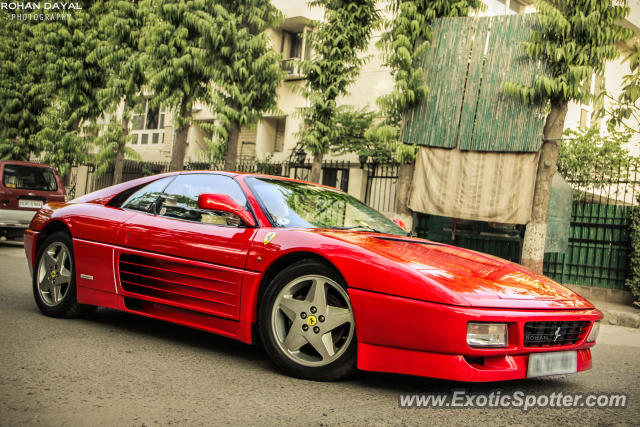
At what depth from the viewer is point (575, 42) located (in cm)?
1005

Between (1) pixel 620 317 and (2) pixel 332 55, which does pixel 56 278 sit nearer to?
(2) pixel 332 55

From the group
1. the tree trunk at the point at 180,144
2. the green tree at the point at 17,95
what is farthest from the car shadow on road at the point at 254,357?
the green tree at the point at 17,95

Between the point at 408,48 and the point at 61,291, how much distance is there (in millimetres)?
8405

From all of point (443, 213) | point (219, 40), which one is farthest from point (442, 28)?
point (219, 40)

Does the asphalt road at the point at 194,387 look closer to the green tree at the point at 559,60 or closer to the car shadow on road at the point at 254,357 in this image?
the car shadow on road at the point at 254,357

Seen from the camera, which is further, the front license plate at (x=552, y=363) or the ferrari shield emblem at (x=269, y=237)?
the ferrari shield emblem at (x=269, y=237)

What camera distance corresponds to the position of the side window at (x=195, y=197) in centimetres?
431

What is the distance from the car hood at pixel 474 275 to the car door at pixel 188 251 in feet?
2.55

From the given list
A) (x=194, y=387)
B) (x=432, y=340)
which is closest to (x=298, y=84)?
(x=194, y=387)

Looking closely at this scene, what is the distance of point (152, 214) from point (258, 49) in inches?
375

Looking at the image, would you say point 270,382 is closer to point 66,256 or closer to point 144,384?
point 144,384

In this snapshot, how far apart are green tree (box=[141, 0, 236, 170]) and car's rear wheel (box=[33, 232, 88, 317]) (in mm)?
8663

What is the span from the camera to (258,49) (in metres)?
13.5

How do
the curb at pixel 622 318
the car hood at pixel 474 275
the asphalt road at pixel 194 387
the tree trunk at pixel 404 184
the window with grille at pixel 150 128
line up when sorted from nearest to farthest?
the asphalt road at pixel 194 387, the car hood at pixel 474 275, the curb at pixel 622 318, the tree trunk at pixel 404 184, the window with grille at pixel 150 128
